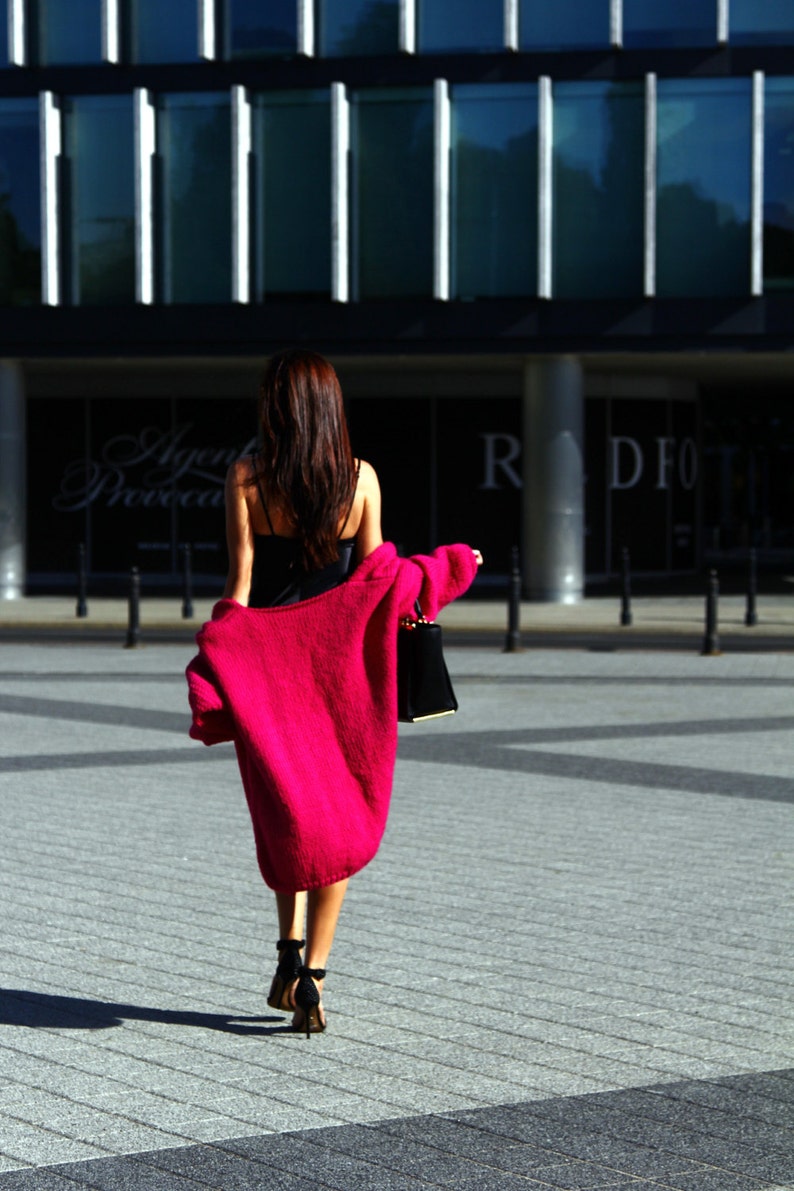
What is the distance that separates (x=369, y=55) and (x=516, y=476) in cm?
796

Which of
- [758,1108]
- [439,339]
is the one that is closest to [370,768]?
[758,1108]

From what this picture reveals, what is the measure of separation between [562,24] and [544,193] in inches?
104

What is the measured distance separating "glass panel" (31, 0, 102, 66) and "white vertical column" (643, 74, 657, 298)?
8.73 m

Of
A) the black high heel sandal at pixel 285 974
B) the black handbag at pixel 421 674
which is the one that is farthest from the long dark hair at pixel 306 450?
the black high heel sandal at pixel 285 974

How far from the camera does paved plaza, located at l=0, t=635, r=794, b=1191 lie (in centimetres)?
418

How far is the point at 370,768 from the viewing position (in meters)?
5.06

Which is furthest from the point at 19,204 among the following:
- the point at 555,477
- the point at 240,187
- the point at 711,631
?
the point at 711,631

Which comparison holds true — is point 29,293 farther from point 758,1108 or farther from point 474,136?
point 758,1108

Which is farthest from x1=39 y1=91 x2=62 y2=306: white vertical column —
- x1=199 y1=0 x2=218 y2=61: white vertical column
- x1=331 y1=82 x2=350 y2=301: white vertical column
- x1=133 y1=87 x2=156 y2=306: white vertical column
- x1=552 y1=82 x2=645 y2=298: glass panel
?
x1=552 y1=82 x2=645 y2=298: glass panel

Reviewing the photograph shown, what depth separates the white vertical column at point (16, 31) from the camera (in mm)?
29828

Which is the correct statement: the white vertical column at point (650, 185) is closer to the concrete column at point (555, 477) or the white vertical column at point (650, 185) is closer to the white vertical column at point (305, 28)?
the concrete column at point (555, 477)

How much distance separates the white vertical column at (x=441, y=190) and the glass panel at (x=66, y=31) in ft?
18.5

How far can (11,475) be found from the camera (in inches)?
1206

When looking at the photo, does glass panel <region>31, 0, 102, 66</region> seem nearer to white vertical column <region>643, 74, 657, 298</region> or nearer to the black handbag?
white vertical column <region>643, 74, 657, 298</region>
